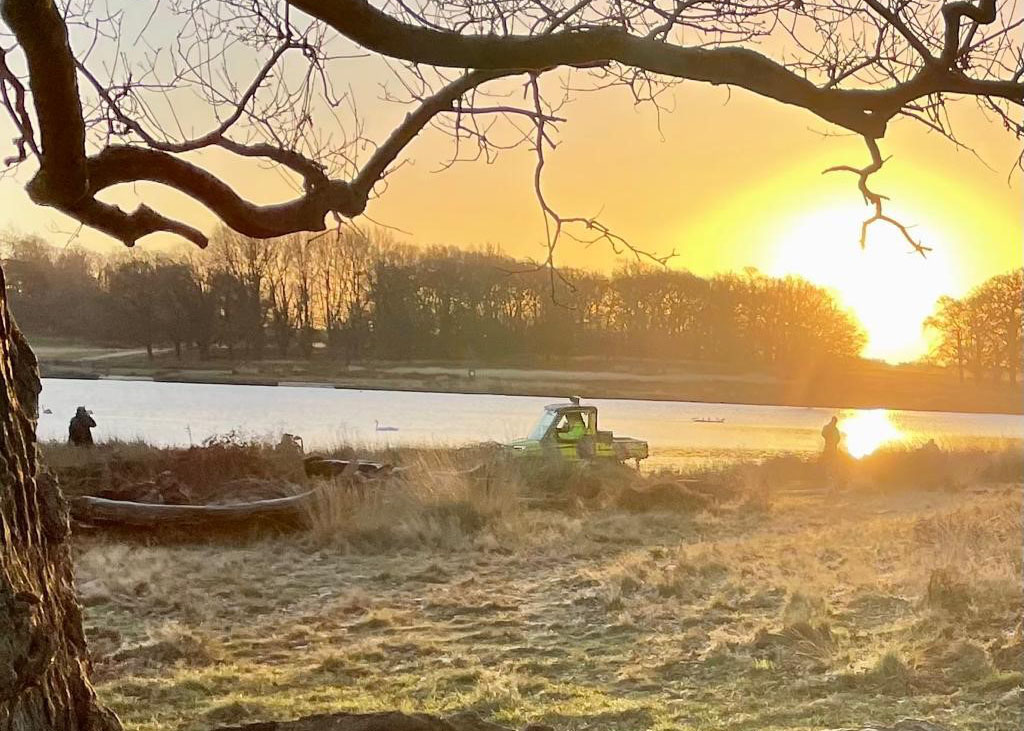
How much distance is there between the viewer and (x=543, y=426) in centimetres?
1023

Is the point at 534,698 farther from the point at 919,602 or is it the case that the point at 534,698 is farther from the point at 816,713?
the point at 919,602

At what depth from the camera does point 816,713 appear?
278 cm

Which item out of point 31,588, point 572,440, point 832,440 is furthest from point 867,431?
point 31,588

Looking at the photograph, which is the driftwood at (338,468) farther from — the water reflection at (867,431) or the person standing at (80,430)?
the water reflection at (867,431)

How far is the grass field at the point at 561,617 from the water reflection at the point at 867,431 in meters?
5.33

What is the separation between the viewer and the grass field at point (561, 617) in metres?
2.92

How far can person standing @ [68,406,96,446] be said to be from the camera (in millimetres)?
9227

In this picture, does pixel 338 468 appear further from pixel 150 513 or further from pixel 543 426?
pixel 543 426

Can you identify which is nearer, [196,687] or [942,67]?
[942,67]

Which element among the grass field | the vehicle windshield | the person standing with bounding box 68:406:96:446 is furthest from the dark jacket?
the vehicle windshield

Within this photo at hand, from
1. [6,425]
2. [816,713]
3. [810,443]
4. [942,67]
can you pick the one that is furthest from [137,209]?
[810,443]

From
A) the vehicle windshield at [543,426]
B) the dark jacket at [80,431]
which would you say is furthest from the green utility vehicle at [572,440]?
the dark jacket at [80,431]

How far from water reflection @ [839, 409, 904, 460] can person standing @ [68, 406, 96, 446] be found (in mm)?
8921

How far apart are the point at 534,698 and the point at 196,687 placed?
115 cm
